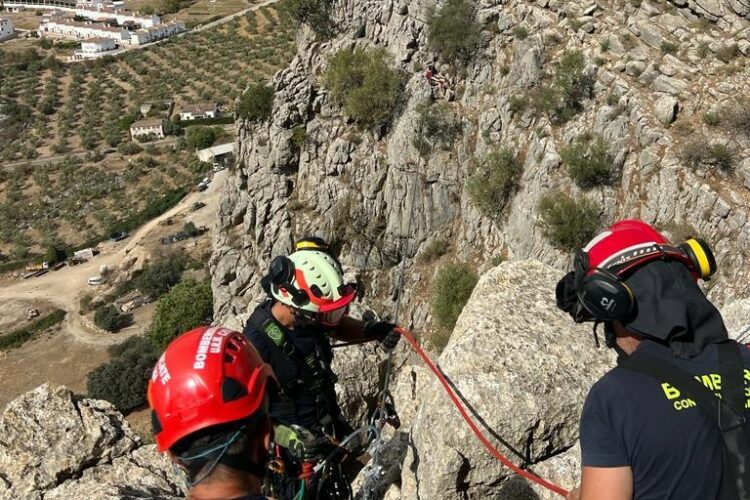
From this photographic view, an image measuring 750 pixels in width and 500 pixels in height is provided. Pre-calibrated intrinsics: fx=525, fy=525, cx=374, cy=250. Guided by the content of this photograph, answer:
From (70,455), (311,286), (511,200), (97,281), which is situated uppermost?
(311,286)

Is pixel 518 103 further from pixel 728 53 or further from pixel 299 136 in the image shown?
pixel 299 136

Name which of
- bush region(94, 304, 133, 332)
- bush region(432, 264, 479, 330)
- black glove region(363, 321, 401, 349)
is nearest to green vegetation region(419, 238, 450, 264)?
bush region(432, 264, 479, 330)

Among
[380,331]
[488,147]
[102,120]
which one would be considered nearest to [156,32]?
[102,120]

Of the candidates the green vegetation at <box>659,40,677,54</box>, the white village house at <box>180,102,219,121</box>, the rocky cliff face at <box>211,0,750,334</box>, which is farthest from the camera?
the white village house at <box>180,102,219,121</box>

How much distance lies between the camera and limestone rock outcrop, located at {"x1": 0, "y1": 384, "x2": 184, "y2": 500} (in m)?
6.03

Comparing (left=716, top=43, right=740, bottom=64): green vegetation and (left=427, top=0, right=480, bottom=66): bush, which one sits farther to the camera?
(left=427, top=0, right=480, bottom=66): bush

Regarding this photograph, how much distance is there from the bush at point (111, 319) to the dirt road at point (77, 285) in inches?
23.9

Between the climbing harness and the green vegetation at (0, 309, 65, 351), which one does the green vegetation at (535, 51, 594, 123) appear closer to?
the climbing harness

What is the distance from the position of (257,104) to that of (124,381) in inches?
703

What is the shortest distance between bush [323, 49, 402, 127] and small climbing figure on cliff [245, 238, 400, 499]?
63.8ft

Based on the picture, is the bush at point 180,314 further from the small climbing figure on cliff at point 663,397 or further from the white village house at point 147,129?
the white village house at point 147,129

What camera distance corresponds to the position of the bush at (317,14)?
27034 mm

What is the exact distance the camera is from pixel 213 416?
101 inches

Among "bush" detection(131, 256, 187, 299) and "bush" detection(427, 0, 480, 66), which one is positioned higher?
"bush" detection(427, 0, 480, 66)
